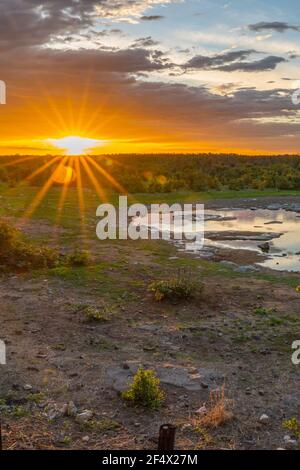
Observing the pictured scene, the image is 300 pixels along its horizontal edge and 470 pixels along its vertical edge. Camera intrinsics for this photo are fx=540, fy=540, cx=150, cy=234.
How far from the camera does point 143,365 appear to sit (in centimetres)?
910

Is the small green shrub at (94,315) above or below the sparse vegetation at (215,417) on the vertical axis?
above

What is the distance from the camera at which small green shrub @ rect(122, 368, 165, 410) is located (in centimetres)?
767

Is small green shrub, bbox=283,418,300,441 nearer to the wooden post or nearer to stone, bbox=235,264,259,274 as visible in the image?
the wooden post

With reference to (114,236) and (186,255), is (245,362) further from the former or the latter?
(114,236)

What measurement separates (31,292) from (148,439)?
23.2ft

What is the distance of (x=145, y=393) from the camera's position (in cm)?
768

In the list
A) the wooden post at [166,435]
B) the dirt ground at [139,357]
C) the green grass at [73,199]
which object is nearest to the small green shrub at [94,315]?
the dirt ground at [139,357]

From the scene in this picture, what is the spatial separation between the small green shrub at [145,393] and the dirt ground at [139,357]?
13 centimetres

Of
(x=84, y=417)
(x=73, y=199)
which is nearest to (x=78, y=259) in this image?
(x=84, y=417)

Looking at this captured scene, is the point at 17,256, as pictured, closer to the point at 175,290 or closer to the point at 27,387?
the point at 175,290

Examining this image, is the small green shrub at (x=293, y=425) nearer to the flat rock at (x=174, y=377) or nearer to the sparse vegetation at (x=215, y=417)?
the sparse vegetation at (x=215, y=417)

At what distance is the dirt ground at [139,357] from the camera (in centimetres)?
705

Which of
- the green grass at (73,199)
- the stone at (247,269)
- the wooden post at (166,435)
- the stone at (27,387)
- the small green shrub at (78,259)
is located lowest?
the stone at (27,387)

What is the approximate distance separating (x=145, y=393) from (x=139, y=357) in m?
1.81
